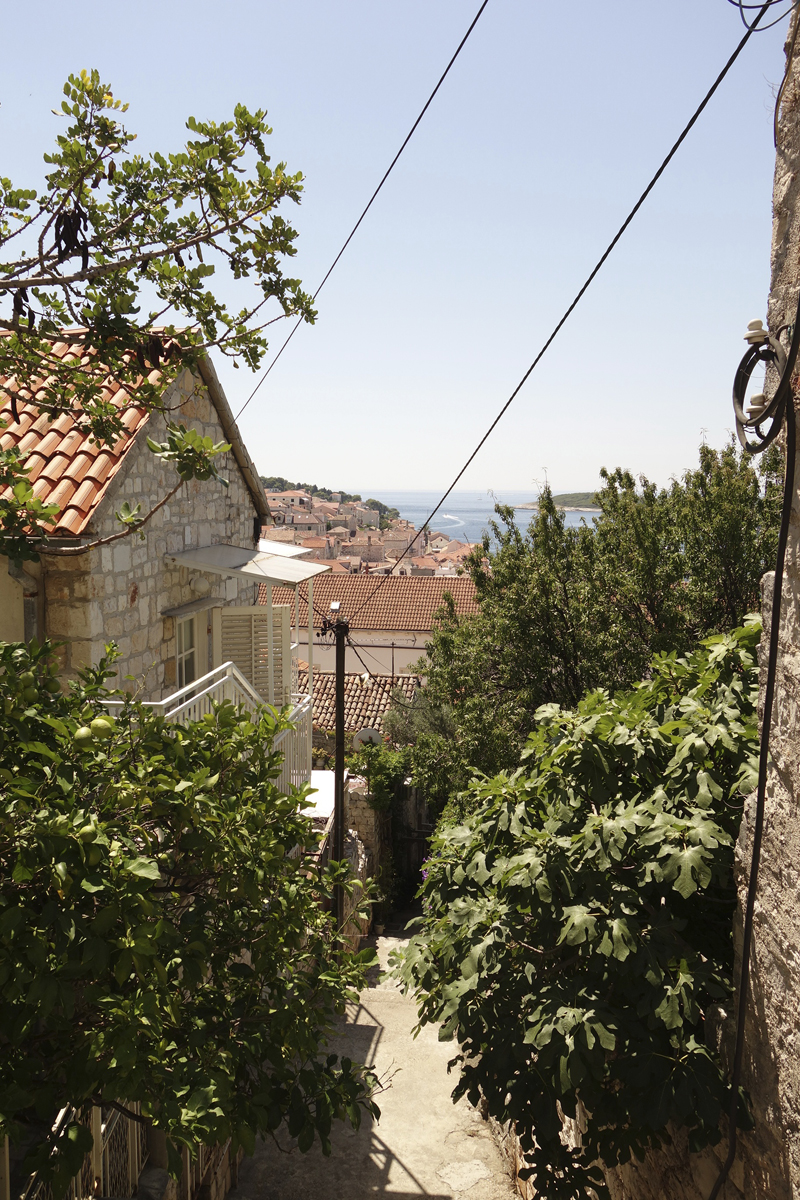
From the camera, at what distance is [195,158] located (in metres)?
4.10

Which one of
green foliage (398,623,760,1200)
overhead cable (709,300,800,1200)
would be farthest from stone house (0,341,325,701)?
overhead cable (709,300,800,1200)

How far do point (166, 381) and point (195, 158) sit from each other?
1114 millimetres

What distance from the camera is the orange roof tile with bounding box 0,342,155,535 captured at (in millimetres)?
5652

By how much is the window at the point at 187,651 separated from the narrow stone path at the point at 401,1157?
3278 millimetres

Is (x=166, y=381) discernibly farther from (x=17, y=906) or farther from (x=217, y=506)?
(x=217, y=506)

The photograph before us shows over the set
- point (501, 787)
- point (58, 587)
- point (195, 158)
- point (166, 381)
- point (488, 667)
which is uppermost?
point (195, 158)

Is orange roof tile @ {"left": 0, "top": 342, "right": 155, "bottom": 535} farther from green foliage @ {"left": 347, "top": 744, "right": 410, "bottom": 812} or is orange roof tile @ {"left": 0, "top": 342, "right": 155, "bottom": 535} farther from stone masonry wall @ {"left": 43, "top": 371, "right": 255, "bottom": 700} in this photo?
green foliage @ {"left": 347, "top": 744, "right": 410, "bottom": 812}

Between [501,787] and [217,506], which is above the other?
[217,506]

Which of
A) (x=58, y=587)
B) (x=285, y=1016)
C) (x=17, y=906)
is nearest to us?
(x=17, y=906)

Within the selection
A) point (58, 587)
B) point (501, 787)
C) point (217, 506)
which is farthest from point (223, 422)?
point (501, 787)

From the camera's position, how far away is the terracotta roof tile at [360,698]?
23.6 m

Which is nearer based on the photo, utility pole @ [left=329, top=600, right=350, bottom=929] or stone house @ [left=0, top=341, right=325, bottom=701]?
stone house @ [left=0, top=341, right=325, bottom=701]

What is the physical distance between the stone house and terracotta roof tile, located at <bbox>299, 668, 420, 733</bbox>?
14.1 m

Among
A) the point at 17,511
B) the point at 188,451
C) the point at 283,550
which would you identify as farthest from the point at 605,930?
→ the point at 283,550
